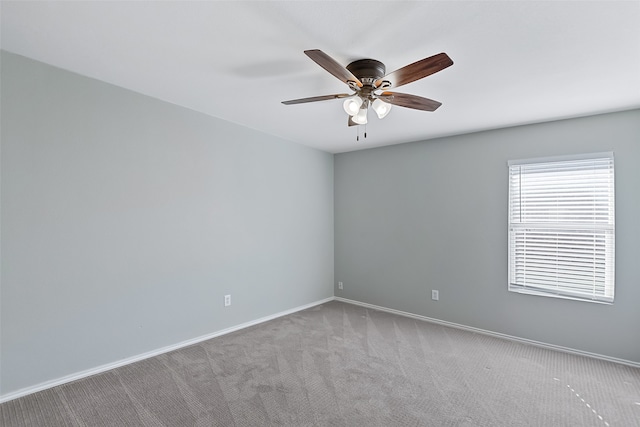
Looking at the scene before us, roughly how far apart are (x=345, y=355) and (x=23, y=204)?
9.59ft

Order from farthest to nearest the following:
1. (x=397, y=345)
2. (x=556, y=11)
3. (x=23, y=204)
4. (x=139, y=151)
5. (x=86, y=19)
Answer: (x=397, y=345)
(x=139, y=151)
(x=23, y=204)
(x=86, y=19)
(x=556, y=11)

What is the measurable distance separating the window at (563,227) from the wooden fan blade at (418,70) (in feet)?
7.48

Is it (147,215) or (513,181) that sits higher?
(513,181)

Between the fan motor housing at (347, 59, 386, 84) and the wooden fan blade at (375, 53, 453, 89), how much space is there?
5cm

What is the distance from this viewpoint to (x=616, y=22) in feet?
5.65

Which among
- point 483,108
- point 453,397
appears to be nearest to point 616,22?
point 483,108

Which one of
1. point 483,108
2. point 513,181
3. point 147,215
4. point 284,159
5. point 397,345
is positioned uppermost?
point 483,108

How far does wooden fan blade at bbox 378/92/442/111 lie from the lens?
7.31 feet

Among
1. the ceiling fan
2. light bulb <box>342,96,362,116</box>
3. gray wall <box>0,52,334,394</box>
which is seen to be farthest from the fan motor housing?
gray wall <box>0,52,334,394</box>

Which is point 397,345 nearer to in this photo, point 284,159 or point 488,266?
point 488,266

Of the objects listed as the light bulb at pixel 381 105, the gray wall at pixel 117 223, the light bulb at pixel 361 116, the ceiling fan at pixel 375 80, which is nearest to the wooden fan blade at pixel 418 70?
the ceiling fan at pixel 375 80

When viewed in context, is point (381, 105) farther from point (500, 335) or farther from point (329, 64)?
point (500, 335)

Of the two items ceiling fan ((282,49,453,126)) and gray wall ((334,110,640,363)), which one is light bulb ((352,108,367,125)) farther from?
gray wall ((334,110,640,363))

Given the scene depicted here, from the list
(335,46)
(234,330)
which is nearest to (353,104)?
(335,46)
